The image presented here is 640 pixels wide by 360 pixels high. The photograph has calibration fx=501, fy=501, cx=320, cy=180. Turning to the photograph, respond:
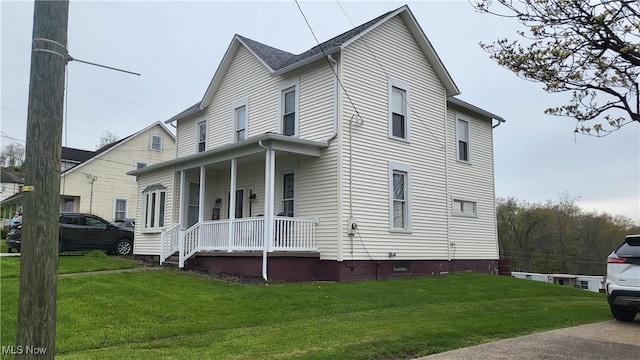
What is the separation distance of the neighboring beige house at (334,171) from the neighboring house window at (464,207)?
68 millimetres

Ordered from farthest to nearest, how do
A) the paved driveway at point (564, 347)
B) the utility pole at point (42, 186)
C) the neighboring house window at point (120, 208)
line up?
the neighboring house window at point (120, 208) < the paved driveway at point (564, 347) < the utility pole at point (42, 186)

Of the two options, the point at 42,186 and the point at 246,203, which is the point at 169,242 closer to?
the point at 246,203

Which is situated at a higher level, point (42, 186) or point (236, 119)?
point (236, 119)

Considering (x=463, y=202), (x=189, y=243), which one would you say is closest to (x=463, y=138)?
(x=463, y=202)

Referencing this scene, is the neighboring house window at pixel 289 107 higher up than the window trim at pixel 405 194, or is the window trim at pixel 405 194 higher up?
the neighboring house window at pixel 289 107

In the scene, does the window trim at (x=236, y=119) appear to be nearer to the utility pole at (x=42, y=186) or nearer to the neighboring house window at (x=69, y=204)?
the utility pole at (x=42, y=186)

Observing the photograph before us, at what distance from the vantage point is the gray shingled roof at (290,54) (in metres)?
14.9

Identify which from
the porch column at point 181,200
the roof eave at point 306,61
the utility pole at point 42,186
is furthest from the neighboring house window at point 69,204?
the utility pole at point 42,186

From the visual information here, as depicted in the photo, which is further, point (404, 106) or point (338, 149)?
point (404, 106)

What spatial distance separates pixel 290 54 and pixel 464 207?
873 centimetres

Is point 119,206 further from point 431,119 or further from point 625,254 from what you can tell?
point 625,254

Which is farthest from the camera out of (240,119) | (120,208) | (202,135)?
(120,208)

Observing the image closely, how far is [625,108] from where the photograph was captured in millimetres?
8578

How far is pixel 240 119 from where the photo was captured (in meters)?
18.1
